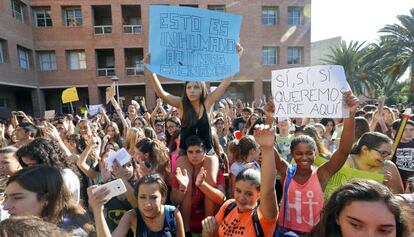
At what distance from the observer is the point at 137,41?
72.0ft

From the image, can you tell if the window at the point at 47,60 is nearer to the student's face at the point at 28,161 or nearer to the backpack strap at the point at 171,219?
the student's face at the point at 28,161

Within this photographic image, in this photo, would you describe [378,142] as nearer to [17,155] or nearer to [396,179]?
[396,179]

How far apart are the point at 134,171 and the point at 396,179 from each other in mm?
2516

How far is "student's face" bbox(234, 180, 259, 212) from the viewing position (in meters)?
2.28

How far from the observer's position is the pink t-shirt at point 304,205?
2.37 meters

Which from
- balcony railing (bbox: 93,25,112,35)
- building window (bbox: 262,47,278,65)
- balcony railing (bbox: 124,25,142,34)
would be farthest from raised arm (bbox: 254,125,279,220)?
building window (bbox: 262,47,278,65)

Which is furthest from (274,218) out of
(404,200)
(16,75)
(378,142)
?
(16,75)

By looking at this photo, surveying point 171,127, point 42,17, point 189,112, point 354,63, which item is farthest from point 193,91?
point 354,63

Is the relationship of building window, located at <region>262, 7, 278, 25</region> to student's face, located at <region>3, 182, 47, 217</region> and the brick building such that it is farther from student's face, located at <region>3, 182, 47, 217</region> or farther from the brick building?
student's face, located at <region>3, 182, 47, 217</region>

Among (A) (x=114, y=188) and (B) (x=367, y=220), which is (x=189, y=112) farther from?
(B) (x=367, y=220)

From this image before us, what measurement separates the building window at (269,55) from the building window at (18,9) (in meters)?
17.8

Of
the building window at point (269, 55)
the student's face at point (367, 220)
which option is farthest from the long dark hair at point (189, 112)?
the building window at point (269, 55)

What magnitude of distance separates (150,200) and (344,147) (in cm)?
165

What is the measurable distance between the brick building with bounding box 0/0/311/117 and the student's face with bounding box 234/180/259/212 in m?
20.4
